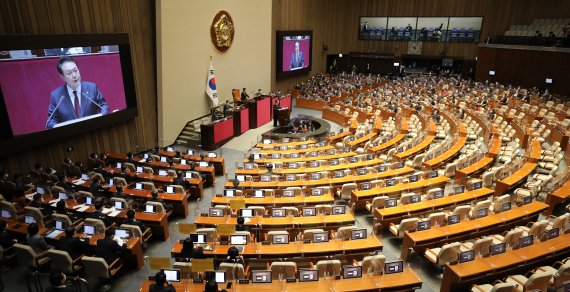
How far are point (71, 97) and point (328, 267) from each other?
1186 centimetres

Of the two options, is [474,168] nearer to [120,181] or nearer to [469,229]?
[469,229]

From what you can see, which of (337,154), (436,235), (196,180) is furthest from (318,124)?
A: (436,235)

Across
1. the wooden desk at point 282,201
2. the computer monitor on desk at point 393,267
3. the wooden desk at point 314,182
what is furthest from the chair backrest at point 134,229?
the computer monitor on desk at point 393,267

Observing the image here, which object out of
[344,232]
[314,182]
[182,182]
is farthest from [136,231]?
[314,182]

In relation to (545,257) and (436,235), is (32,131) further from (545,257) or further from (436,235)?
(545,257)

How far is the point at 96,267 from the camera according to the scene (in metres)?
7.52

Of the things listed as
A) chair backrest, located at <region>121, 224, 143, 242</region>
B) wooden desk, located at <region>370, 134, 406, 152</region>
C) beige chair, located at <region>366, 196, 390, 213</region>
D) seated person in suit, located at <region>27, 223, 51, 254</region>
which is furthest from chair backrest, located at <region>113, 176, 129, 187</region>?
wooden desk, located at <region>370, 134, 406, 152</region>

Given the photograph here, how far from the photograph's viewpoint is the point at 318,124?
75.8 ft

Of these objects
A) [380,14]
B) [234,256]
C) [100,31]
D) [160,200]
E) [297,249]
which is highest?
[380,14]

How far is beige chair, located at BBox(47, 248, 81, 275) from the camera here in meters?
7.59

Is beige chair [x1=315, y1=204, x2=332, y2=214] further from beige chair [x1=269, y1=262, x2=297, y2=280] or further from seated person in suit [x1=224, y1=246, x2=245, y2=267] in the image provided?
seated person in suit [x1=224, y1=246, x2=245, y2=267]

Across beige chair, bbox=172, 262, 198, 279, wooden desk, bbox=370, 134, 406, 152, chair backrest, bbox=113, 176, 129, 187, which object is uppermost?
beige chair, bbox=172, 262, 198, 279

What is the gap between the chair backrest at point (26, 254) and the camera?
25.3 feet

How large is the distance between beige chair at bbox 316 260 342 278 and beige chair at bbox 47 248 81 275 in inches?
201
